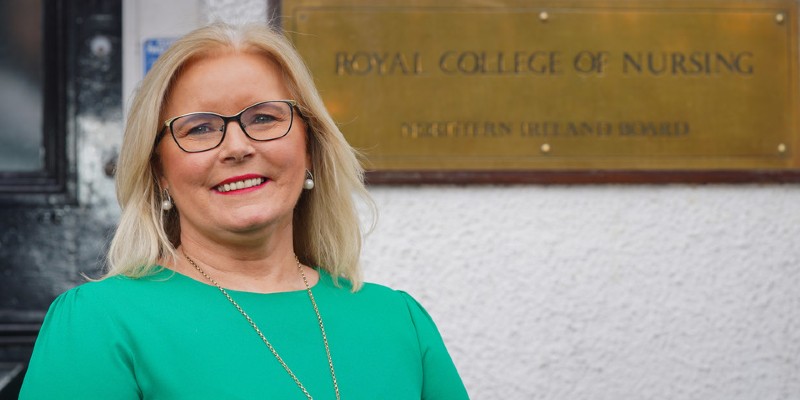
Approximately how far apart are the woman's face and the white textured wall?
1.05 m

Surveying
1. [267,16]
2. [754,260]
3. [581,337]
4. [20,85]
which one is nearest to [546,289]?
[581,337]

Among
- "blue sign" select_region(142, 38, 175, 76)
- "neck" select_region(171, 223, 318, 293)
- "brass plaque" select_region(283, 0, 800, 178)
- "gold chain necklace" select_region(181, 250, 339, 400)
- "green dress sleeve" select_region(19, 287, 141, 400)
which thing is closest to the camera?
"green dress sleeve" select_region(19, 287, 141, 400)

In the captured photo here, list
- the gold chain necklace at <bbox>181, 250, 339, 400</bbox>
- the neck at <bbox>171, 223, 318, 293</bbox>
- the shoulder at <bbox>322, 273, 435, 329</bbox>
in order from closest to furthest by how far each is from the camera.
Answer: the gold chain necklace at <bbox>181, 250, 339, 400</bbox> < the neck at <bbox>171, 223, 318, 293</bbox> < the shoulder at <bbox>322, 273, 435, 329</bbox>

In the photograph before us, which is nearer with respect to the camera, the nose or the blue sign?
the nose

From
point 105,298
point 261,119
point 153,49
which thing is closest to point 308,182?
point 261,119

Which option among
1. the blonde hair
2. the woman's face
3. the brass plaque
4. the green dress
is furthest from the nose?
the brass plaque

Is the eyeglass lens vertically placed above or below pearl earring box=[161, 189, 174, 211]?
above

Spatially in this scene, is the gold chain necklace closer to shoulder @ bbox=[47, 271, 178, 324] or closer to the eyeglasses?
shoulder @ bbox=[47, 271, 178, 324]

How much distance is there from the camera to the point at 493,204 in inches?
106

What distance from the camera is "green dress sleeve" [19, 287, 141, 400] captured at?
1377 millimetres

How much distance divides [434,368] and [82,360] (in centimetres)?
68

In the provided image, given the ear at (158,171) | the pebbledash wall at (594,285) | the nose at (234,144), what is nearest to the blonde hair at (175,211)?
the ear at (158,171)

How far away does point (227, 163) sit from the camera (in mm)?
1583

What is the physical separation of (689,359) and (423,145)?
105cm
